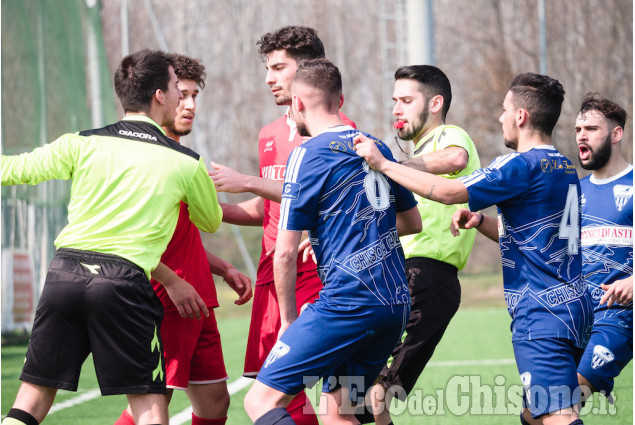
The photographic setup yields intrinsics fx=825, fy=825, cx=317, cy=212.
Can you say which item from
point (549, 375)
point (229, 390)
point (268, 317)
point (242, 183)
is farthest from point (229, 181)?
point (229, 390)

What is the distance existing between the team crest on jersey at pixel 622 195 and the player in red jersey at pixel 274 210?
7.16ft

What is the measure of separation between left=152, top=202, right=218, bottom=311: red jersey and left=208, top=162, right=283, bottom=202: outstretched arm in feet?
1.73

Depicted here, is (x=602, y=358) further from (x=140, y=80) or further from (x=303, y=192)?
(x=140, y=80)

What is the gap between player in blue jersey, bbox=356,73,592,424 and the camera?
421 centimetres

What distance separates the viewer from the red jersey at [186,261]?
16.9 feet

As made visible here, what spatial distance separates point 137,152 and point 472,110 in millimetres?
23239

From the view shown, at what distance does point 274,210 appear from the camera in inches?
213

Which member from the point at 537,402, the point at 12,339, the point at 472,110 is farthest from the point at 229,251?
the point at 537,402

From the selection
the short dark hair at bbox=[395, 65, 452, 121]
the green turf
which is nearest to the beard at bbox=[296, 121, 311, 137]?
the short dark hair at bbox=[395, 65, 452, 121]

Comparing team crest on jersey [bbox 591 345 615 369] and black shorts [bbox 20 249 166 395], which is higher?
black shorts [bbox 20 249 166 395]

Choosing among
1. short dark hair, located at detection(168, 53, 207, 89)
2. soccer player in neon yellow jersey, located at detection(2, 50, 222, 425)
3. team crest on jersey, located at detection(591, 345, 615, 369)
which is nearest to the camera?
soccer player in neon yellow jersey, located at detection(2, 50, 222, 425)

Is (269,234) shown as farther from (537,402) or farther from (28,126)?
(28,126)

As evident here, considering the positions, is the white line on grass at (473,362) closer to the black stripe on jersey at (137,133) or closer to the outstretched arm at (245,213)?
the outstretched arm at (245,213)

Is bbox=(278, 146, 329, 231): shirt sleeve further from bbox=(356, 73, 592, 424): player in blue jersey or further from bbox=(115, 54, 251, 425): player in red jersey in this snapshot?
bbox=(115, 54, 251, 425): player in red jersey
